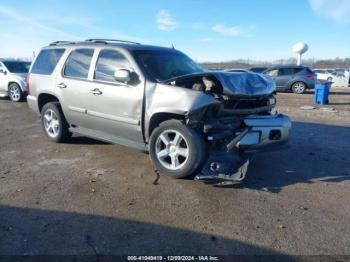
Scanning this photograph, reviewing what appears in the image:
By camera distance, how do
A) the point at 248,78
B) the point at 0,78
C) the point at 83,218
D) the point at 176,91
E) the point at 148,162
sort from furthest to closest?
the point at 0,78
the point at 148,162
the point at 248,78
the point at 176,91
the point at 83,218

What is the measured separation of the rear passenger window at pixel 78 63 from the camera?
614 centimetres

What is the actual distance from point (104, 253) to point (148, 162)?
108 inches

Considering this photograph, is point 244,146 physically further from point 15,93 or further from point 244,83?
A: point 15,93

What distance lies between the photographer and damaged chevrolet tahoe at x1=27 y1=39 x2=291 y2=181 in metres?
4.80

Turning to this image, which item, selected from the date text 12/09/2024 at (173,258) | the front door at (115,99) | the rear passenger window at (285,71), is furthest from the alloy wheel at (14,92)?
the rear passenger window at (285,71)

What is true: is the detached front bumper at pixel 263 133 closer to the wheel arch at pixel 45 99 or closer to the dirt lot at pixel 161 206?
the dirt lot at pixel 161 206

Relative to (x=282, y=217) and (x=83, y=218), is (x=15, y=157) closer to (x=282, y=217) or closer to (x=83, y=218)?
(x=83, y=218)

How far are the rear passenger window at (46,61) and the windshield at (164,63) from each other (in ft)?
6.54

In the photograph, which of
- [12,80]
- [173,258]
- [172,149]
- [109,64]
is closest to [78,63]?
[109,64]

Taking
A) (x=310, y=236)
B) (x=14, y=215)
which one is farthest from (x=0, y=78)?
(x=310, y=236)

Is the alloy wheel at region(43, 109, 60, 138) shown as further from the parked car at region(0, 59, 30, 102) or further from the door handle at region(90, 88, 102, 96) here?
the parked car at region(0, 59, 30, 102)

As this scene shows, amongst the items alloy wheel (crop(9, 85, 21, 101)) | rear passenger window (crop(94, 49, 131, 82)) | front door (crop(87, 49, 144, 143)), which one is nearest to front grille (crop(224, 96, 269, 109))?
front door (crop(87, 49, 144, 143))

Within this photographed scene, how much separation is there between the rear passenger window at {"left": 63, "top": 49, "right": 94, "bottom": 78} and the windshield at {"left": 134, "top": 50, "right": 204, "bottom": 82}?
1.00 metres

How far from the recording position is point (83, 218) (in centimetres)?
386
